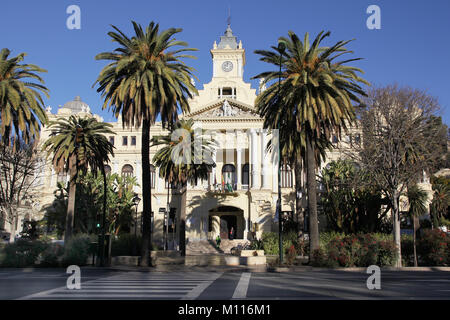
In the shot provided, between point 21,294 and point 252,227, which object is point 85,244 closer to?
point 21,294

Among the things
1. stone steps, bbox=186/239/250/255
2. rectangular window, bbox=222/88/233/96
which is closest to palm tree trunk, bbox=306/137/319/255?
stone steps, bbox=186/239/250/255

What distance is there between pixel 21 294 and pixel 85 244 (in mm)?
15543

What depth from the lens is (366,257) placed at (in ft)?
81.0

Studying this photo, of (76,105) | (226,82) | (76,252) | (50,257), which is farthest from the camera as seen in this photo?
(76,105)

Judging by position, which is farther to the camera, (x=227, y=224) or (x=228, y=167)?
(x=228, y=167)

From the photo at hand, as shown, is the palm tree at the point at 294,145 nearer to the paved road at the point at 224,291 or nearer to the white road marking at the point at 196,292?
the paved road at the point at 224,291

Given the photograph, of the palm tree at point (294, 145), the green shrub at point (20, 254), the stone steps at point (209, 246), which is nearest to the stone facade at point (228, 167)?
the stone steps at point (209, 246)

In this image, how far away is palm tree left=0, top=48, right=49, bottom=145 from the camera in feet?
90.7

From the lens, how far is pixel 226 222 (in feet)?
197

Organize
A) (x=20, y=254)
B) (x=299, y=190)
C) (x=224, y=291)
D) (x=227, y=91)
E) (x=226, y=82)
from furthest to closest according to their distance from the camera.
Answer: (x=227, y=91), (x=226, y=82), (x=299, y=190), (x=20, y=254), (x=224, y=291)

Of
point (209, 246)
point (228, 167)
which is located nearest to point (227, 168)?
point (228, 167)

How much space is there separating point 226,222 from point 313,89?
117 ft

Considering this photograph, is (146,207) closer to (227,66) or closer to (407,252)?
(407,252)
